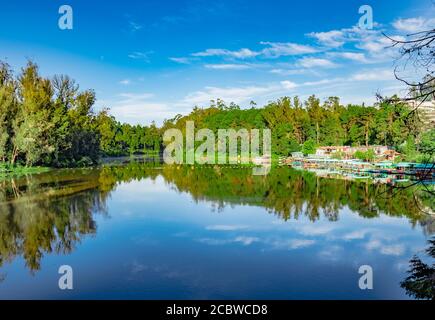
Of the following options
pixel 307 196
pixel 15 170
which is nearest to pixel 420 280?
pixel 307 196

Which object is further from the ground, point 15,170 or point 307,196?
point 15,170

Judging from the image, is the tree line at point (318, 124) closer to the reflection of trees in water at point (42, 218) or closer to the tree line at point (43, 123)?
the tree line at point (43, 123)

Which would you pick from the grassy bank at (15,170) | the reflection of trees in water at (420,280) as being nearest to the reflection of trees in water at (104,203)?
the reflection of trees in water at (420,280)

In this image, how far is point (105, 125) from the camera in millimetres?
74250

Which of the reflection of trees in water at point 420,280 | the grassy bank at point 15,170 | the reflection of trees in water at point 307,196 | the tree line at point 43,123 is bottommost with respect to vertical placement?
the reflection of trees in water at point 420,280

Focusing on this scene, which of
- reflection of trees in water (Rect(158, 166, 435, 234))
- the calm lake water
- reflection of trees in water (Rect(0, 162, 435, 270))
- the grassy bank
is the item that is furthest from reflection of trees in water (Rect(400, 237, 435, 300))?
the grassy bank

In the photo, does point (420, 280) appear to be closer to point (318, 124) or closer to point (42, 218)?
point (42, 218)

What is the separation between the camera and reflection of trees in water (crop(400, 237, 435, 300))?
714cm

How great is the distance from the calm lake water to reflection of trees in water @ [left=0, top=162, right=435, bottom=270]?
54mm

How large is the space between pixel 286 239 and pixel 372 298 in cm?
436

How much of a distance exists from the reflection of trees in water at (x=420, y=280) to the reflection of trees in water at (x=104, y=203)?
106 inches

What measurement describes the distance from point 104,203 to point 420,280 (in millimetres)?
13237

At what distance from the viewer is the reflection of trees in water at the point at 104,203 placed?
1115 centimetres
